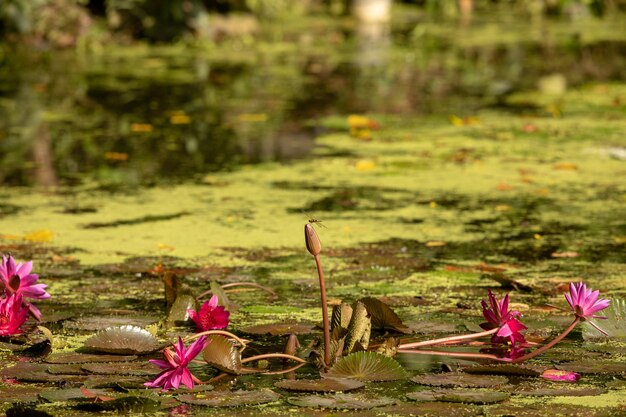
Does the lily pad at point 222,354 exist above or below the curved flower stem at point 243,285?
above

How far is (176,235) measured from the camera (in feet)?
13.6

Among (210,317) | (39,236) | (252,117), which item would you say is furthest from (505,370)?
(252,117)

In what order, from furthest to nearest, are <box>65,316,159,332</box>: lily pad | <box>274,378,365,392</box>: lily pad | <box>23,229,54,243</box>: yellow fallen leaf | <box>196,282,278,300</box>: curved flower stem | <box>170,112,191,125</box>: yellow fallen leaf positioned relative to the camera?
1. <box>170,112,191,125</box>: yellow fallen leaf
2. <box>23,229,54,243</box>: yellow fallen leaf
3. <box>196,282,278,300</box>: curved flower stem
4. <box>65,316,159,332</box>: lily pad
5. <box>274,378,365,392</box>: lily pad

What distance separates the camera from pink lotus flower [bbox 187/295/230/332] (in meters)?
2.90

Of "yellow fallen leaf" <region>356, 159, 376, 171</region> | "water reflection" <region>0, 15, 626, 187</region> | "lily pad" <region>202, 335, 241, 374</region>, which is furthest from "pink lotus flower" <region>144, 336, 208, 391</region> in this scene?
"yellow fallen leaf" <region>356, 159, 376, 171</region>

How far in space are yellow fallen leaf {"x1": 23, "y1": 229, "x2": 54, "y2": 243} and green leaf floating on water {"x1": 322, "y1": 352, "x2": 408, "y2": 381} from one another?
165 centimetres

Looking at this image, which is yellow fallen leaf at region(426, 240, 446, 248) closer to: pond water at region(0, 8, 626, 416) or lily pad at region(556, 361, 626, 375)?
pond water at region(0, 8, 626, 416)

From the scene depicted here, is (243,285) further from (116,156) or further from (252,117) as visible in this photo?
(252,117)

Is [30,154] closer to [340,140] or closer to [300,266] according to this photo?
[340,140]

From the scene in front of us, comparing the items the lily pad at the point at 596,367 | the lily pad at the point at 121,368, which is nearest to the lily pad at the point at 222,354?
the lily pad at the point at 121,368

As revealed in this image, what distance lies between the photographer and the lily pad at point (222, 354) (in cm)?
266

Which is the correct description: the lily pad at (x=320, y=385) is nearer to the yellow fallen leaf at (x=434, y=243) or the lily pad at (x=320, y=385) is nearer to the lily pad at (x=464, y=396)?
the lily pad at (x=464, y=396)

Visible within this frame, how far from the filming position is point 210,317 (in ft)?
9.54

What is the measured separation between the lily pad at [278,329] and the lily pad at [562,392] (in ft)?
2.02
